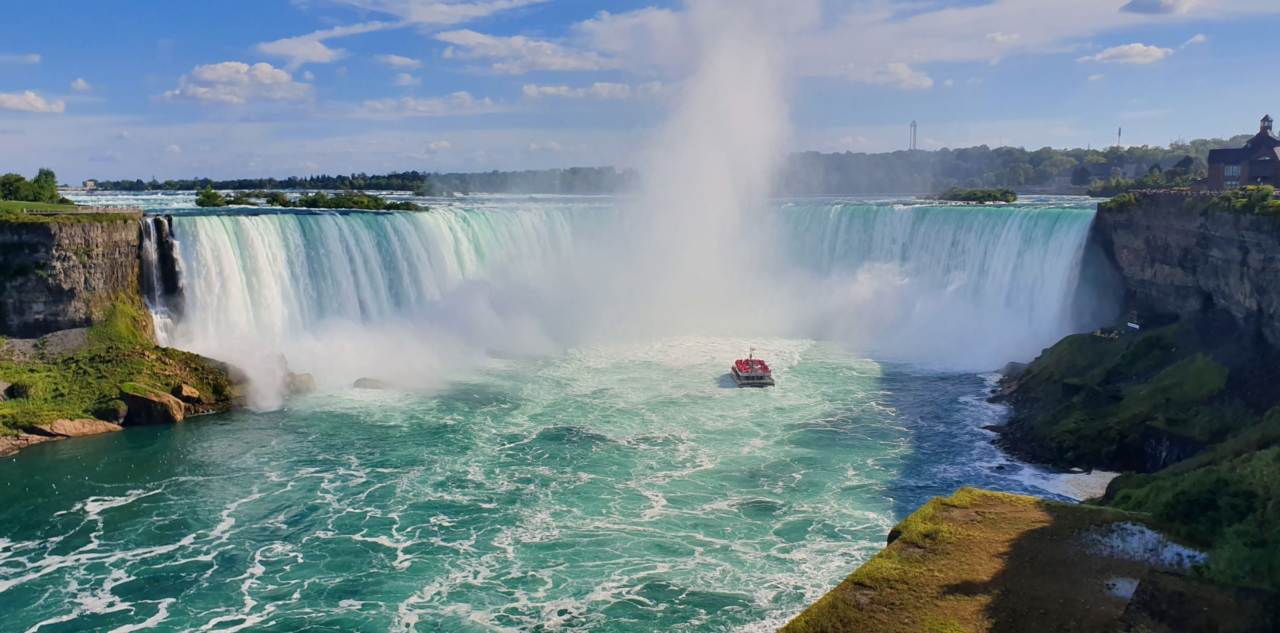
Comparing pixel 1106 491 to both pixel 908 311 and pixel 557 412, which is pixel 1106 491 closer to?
pixel 557 412

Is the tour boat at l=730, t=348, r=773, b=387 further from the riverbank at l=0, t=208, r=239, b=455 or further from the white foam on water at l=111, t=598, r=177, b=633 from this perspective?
the white foam on water at l=111, t=598, r=177, b=633

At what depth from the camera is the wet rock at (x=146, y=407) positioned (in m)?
22.4

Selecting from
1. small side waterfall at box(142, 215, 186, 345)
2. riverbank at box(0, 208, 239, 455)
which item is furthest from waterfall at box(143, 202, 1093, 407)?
riverbank at box(0, 208, 239, 455)

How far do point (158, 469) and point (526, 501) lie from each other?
846cm

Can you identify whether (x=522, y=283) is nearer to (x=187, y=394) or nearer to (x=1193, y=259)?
(x=187, y=394)

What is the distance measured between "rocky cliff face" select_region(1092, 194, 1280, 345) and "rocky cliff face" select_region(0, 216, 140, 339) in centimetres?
2938

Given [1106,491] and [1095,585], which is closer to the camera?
[1095,585]

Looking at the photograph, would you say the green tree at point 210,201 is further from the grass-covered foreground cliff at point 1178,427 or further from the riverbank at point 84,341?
the grass-covered foreground cliff at point 1178,427

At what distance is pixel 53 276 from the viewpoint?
79.0ft

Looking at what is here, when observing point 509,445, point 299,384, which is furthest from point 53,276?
point 509,445

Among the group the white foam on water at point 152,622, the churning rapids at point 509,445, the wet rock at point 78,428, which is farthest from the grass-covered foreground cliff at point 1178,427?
the wet rock at point 78,428

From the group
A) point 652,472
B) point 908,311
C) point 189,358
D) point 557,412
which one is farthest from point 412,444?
point 908,311

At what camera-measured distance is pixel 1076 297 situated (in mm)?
29453

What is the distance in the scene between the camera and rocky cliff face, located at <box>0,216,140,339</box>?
2380 cm
